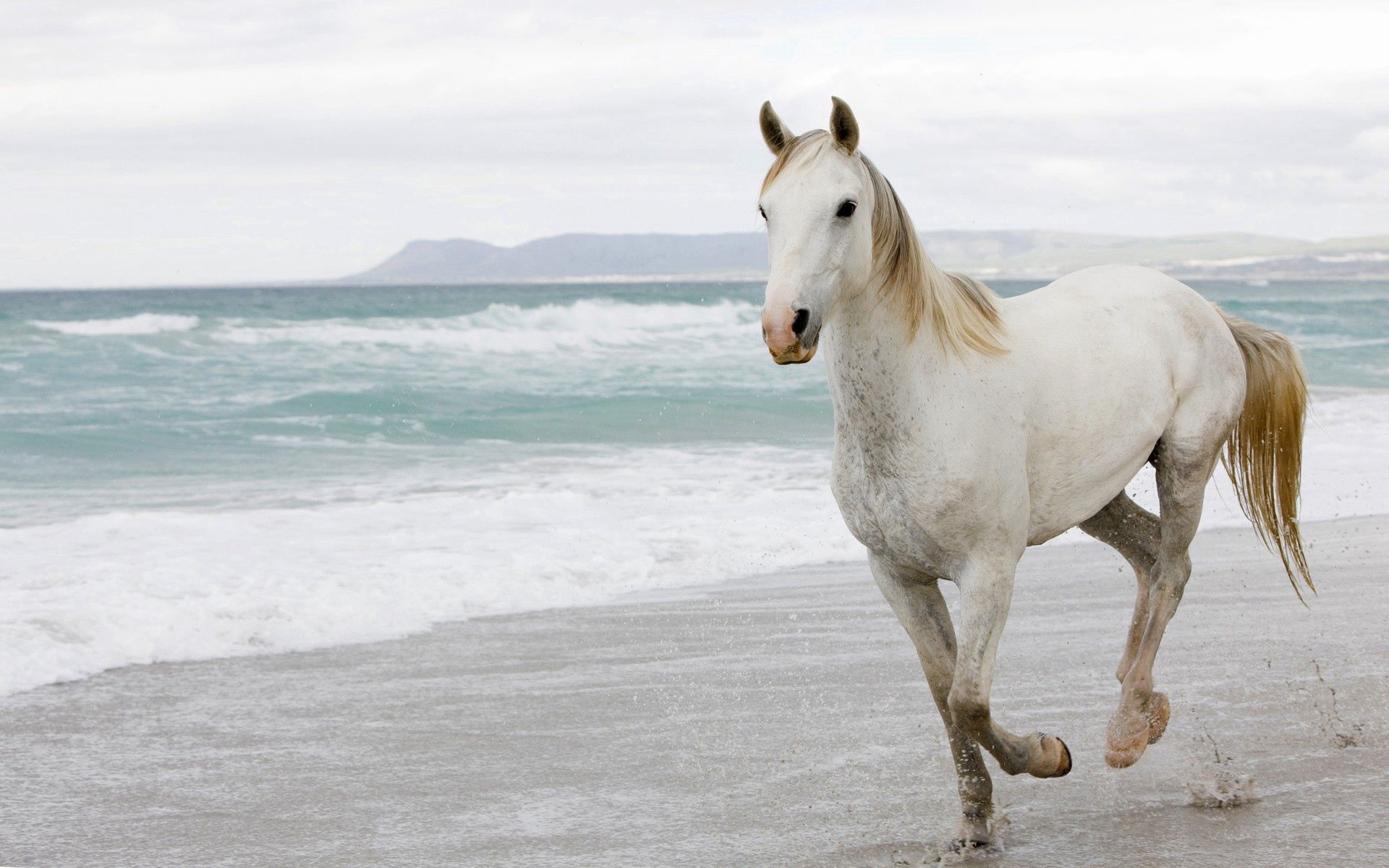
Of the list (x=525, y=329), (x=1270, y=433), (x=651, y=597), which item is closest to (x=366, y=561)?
(x=651, y=597)

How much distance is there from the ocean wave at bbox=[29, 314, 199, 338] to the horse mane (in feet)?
101

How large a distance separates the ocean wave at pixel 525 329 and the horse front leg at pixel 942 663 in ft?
90.2

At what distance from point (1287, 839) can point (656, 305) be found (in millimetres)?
39024

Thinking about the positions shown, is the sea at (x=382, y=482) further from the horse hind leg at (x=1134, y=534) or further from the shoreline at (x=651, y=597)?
the horse hind leg at (x=1134, y=534)

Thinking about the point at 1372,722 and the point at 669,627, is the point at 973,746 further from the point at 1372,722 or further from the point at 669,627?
the point at 669,627

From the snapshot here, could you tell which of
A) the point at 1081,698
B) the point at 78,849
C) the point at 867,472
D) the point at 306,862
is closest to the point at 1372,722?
the point at 1081,698

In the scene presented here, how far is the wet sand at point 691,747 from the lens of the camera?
136 inches

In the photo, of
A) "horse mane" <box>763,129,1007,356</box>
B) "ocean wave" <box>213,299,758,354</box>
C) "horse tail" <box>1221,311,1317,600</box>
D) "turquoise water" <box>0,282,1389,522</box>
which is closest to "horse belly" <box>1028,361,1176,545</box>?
"horse mane" <box>763,129,1007,356</box>

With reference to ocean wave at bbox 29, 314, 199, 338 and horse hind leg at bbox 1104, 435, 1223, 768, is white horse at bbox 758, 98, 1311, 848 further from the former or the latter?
ocean wave at bbox 29, 314, 199, 338

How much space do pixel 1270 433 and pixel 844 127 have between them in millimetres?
2226

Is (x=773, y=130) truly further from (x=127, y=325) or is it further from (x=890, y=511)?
(x=127, y=325)

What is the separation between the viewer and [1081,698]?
15.3 feet

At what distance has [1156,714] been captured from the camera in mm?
3854

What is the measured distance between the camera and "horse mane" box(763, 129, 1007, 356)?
304 centimetres
